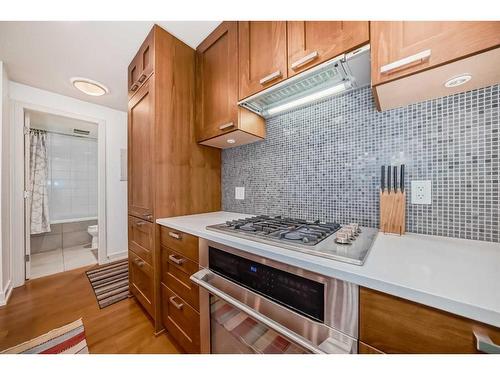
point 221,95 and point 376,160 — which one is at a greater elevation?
point 221,95

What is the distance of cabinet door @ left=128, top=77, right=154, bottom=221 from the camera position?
137 centimetres

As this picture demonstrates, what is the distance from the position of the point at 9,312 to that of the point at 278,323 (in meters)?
2.41

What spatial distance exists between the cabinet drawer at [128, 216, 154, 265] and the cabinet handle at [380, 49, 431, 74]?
152 cm

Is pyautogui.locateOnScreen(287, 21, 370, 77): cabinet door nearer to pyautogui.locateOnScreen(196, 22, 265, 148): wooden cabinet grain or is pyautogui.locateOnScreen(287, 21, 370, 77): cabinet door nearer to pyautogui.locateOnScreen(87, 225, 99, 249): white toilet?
pyautogui.locateOnScreen(196, 22, 265, 148): wooden cabinet grain

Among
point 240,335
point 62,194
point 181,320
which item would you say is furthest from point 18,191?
point 240,335

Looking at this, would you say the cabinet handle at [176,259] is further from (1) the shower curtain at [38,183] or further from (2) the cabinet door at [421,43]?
(1) the shower curtain at [38,183]

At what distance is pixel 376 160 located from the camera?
0.97 m

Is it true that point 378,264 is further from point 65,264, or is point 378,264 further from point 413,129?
point 65,264

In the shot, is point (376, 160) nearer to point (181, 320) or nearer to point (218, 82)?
point (218, 82)

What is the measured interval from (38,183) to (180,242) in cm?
364

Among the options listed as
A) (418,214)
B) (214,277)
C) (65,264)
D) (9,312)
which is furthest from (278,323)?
(65,264)

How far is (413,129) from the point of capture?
2.88 ft

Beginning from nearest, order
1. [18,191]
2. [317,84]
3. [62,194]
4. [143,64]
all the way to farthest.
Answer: [317,84]
[143,64]
[18,191]
[62,194]
